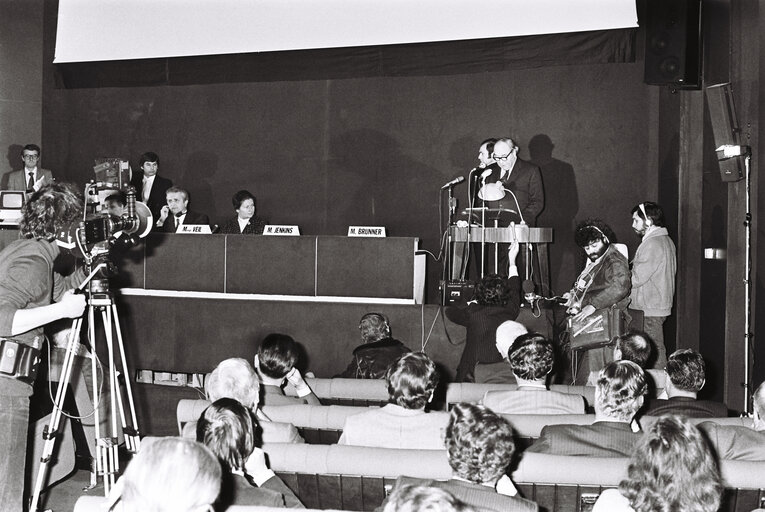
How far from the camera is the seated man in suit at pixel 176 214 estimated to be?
287 inches

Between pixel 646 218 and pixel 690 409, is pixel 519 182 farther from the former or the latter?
pixel 690 409

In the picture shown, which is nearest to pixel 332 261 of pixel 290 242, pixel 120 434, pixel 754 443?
pixel 290 242

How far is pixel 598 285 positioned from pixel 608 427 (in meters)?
2.90

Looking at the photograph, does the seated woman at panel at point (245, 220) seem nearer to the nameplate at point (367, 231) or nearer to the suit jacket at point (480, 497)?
the nameplate at point (367, 231)

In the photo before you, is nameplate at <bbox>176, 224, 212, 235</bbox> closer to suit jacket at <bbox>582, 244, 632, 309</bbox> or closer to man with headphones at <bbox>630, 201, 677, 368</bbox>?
suit jacket at <bbox>582, 244, 632, 309</bbox>

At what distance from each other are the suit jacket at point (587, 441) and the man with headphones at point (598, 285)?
2816 mm

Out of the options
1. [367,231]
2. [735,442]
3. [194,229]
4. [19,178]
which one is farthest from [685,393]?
[19,178]

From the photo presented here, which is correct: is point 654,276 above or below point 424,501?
above

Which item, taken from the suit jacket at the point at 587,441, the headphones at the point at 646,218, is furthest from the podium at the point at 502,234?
the suit jacket at the point at 587,441

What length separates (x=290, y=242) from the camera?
642 cm

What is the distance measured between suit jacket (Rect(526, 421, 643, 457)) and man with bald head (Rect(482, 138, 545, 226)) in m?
4.23

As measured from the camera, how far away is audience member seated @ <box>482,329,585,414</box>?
327cm

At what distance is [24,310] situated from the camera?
293 centimetres

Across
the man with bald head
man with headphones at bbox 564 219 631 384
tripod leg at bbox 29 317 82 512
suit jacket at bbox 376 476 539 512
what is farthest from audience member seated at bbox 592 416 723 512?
the man with bald head
